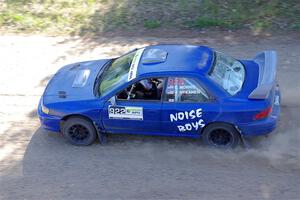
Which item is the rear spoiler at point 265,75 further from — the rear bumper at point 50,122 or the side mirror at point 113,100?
the rear bumper at point 50,122

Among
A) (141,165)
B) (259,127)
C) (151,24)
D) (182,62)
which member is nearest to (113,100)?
(141,165)

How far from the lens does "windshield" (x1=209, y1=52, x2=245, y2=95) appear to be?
25.3ft

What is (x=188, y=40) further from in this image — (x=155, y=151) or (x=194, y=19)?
(x=155, y=151)

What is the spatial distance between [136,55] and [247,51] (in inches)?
152

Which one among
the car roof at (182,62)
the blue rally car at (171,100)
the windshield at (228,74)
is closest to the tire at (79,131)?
the blue rally car at (171,100)

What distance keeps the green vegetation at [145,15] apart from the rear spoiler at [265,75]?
3890 millimetres

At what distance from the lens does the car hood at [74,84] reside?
8.14 m

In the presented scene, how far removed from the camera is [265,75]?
26.2 feet

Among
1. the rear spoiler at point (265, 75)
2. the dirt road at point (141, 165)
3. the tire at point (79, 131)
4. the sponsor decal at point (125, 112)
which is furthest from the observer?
the tire at point (79, 131)

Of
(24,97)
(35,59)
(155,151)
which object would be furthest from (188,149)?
(35,59)

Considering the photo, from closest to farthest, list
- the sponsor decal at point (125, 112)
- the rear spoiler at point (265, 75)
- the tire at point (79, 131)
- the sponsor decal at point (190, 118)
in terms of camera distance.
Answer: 1. the rear spoiler at point (265, 75)
2. the sponsor decal at point (190, 118)
3. the sponsor decal at point (125, 112)
4. the tire at point (79, 131)

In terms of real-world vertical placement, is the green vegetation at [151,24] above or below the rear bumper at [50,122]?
above

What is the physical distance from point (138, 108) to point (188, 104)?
2.59 feet

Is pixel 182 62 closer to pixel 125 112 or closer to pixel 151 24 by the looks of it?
pixel 125 112
